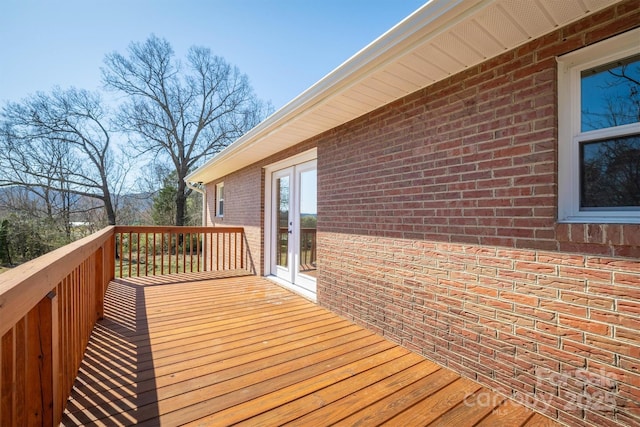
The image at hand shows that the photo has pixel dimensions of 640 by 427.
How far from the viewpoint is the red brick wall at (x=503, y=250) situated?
5.27 feet

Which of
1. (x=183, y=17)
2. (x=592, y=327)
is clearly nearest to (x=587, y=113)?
(x=592, y=327)

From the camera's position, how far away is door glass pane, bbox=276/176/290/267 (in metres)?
5.17

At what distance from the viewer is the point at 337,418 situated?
176 cm

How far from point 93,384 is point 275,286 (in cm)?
309

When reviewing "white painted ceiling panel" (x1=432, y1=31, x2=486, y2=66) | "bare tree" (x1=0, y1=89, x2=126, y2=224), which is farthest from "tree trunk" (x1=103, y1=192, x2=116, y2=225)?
"white painted ceiling panel" (x1=432, y1=31, x2=486, y2=66)

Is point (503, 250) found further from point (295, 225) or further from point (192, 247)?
point (192, 247)

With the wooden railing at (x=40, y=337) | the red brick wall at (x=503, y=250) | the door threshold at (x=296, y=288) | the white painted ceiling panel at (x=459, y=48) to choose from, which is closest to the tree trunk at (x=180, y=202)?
the door threshold at (x=296, y=288)

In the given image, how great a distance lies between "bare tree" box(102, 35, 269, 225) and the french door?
1137 centimetres

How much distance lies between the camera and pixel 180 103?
15.4 meters

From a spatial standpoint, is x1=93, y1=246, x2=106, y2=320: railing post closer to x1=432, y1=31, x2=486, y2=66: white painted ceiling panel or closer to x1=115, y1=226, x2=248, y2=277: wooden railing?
x1=115, y1=226, x2=248, y2=277: wooden railing

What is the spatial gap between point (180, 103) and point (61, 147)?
5.78 meters

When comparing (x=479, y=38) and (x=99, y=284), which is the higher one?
(x=479, y=38)

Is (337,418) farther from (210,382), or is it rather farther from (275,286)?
(275,286)

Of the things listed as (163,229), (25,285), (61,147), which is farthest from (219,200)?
(61,147)
